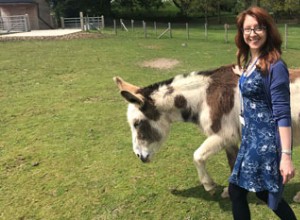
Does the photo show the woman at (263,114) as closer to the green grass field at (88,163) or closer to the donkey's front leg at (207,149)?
the donkey's front leg at (207,149)

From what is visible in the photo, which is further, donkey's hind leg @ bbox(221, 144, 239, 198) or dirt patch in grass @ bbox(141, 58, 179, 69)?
dirt patch in grass @ bbox(141, 58, 179, 69)

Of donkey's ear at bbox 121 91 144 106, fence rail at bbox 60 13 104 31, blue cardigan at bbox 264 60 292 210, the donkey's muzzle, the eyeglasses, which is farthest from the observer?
fence rail at bbox 60 13 104 31

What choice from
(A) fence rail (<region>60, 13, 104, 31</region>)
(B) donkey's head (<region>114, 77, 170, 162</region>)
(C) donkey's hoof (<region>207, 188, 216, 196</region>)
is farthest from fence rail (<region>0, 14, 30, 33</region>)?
(C) donkey's hoof (<region>207, 188, 216, 196</region>)

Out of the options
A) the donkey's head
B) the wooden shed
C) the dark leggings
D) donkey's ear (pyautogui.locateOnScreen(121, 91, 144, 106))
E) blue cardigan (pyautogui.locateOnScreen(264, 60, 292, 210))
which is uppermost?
the wooden shed

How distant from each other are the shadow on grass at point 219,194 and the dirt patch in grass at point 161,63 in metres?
9.21

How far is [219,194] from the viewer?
4785 mm

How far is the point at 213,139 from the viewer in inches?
167

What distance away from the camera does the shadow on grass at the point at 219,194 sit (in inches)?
180

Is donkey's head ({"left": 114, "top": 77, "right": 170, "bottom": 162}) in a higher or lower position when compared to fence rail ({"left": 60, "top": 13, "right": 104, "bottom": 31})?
lower

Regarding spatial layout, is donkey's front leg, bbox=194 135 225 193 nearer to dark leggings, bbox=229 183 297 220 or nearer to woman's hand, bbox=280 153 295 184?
dark leggings, bbox=229 183 297 220

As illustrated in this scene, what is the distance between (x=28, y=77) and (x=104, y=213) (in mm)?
9138

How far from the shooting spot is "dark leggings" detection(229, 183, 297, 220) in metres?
3.09

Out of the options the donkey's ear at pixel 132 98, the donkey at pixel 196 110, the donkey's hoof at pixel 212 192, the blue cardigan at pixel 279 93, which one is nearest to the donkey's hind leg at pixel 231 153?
the donkey at pixel 196 110

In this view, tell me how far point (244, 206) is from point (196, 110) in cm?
148
